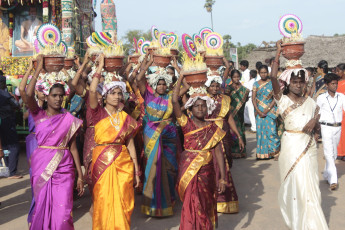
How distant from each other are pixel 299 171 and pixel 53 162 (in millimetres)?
2811

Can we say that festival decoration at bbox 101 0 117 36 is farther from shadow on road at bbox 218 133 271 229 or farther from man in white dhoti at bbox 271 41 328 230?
man in white dhoti at bbox 271 41 328 230

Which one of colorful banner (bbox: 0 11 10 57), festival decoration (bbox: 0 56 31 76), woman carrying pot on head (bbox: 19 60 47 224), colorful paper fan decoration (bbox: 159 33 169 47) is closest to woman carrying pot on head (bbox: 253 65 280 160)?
colorful paper fan decoration (bbox: 159 33 169 47)

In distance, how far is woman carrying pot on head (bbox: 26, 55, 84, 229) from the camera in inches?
179

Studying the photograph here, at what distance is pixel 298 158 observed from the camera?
15.9ft

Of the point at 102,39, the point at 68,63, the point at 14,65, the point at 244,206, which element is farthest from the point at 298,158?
the point at 14,65

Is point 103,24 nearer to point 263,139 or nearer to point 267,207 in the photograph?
point 263,139

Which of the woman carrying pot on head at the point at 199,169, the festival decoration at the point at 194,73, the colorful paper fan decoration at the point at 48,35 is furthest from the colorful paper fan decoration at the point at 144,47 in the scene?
the woman carrying pot on head at the point at 199,169

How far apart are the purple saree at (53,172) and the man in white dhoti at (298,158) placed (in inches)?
97.9

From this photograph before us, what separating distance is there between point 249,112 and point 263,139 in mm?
5238

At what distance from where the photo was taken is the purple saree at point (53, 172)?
4543 mm

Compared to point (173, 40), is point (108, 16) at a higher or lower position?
higher

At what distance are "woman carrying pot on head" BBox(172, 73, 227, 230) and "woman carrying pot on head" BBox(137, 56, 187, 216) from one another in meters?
1.28

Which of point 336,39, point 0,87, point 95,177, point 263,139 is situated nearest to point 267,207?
point 95,177

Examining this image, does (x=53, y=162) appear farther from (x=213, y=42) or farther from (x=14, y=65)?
(x=14, y=65)
